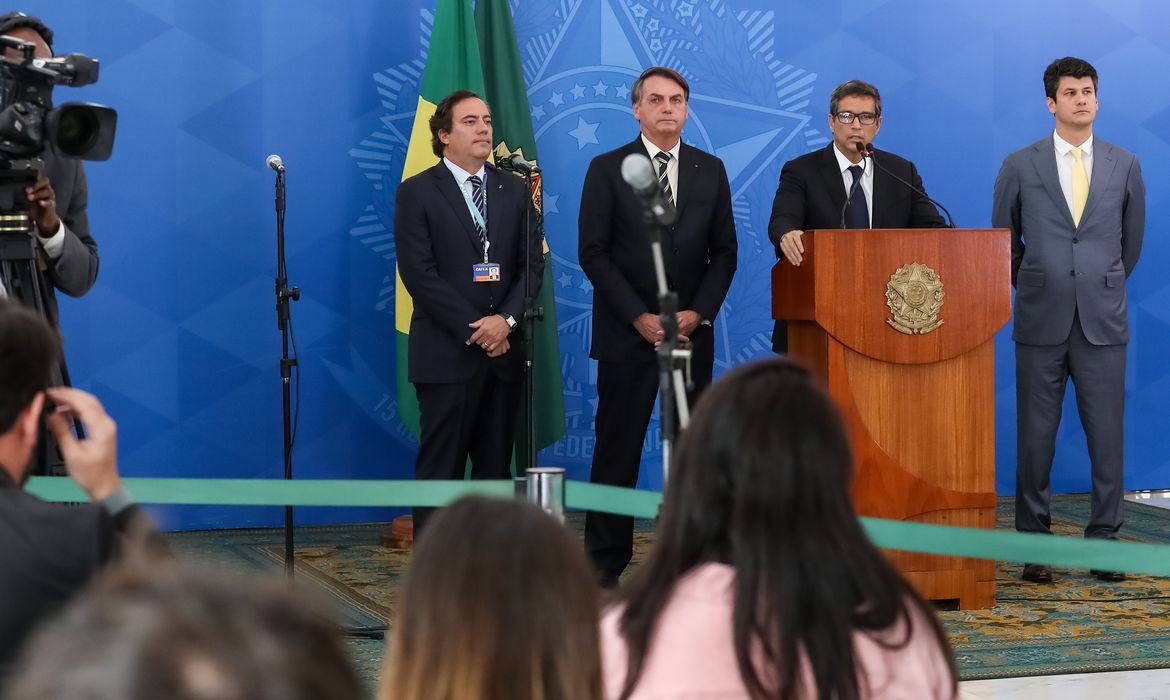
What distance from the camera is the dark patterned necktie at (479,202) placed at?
4.93 meters

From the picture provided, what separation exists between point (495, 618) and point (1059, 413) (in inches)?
177

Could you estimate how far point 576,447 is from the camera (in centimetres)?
655

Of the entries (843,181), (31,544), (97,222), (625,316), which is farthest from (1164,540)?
(31,544)

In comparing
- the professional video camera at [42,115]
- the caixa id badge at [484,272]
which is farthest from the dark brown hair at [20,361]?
the caixa id badge at [484,272]

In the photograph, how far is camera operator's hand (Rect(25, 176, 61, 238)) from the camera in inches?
135

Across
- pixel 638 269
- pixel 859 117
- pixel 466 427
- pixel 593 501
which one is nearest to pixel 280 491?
pixel 593 501

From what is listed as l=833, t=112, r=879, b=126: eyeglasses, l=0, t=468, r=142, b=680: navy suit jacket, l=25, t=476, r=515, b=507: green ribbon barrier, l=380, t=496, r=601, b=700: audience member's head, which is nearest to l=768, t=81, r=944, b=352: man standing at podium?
l=833, t=112, r=879, b=126: eyeglasses

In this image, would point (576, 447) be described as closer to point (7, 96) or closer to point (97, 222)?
point (97, 222)

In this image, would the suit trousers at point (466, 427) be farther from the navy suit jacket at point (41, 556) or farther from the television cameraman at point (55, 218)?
the navy suit jacket at point (41, 556)

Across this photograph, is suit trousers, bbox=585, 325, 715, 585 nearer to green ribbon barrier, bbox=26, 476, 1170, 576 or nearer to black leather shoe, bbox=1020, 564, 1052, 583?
black leather shoe, bbox=1020, 564, 1052, 583

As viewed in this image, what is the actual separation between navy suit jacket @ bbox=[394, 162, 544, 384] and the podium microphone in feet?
7.18

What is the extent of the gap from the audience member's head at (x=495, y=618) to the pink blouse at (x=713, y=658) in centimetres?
46

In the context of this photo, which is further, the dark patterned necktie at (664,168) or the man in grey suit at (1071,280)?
the man in grey suit at (1071,280)

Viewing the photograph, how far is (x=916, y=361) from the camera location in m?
4.31
